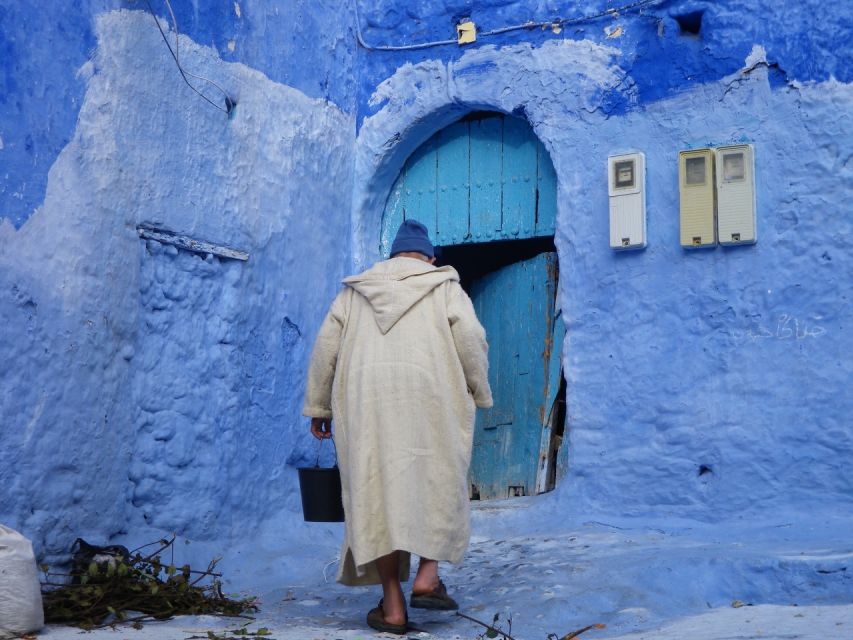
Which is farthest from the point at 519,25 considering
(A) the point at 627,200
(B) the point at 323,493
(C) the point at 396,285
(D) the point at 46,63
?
(B) the point at 323,493

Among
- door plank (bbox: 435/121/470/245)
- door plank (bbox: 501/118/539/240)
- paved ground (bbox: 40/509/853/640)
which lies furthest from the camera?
door plank (bbox: 435/121/470/245)

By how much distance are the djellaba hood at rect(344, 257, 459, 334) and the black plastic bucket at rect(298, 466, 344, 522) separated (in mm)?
649

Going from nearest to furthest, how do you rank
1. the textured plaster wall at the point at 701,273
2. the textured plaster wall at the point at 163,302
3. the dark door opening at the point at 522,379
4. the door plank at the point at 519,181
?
1. the textured plaster wall at the point at 163,302
2. the textured plaster wall at the point at 701,273
3. the dark door opening at the point at 522,379
4. the door plank at the point at 519,181

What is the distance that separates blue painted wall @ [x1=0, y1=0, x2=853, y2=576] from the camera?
4.62 meters

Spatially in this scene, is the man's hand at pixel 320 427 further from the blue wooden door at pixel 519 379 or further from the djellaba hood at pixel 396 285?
the blue wooden door at pixel 519 379

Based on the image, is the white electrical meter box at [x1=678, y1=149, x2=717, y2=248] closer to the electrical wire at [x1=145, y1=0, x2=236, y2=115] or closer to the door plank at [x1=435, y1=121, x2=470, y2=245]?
the door plank at [x1=435, y1=121, x2=470, y2=245]

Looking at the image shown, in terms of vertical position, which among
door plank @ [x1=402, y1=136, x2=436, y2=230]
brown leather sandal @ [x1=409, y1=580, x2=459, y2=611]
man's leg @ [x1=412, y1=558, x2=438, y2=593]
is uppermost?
door plank @ [x1=402, y1=136, x2=436, y2=230]

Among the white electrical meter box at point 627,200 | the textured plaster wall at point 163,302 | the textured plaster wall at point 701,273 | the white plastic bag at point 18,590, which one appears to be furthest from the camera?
the white electrical meter box at point 627,200

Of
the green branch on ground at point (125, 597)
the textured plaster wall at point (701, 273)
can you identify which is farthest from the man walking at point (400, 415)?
the textured plaster wall at point (701, 273)

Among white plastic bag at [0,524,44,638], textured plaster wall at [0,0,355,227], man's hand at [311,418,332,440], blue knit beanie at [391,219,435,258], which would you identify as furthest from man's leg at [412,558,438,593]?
textured plaster wall at [0,0,355,227]

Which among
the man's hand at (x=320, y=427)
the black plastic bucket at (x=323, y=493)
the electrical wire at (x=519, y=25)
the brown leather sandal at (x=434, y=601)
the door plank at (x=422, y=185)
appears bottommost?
the brown leather sandal at (x=434, y=601)

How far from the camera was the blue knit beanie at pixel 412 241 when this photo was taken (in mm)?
4312

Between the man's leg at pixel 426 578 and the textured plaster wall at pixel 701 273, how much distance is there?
158cm

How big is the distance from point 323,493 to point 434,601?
643 millimetres
